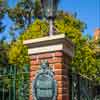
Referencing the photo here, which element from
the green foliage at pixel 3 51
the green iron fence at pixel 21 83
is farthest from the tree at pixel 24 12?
the green iron fence at pixel 21 83

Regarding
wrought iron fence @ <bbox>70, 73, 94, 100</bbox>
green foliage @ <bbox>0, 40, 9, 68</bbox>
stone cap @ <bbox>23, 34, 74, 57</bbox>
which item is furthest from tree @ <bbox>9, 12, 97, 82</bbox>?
stone cap @ <bbox>23, 34, 74, 57</bbox>

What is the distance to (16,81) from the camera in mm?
7520

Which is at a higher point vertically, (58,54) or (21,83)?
(58,54)

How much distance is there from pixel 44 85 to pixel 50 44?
73 cm

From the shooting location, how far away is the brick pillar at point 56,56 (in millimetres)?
6043

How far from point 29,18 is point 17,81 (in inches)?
686

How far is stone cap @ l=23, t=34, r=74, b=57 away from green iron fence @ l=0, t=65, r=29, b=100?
0.99 m

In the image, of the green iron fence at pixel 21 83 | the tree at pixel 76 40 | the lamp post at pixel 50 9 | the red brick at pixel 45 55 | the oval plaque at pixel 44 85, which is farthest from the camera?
the tree at pixel 76 40

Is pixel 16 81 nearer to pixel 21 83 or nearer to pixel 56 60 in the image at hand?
pixel 21 83

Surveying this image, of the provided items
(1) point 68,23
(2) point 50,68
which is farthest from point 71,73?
(1) point 68,23

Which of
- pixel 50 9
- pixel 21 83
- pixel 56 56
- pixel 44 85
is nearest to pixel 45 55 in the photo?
pixel 56 56

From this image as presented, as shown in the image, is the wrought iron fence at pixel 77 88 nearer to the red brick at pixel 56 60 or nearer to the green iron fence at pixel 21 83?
the green iron fence at pixel 21 83

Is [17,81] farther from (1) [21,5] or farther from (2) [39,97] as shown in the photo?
(1) [21,5]

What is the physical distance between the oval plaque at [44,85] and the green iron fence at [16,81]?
3.09ft
